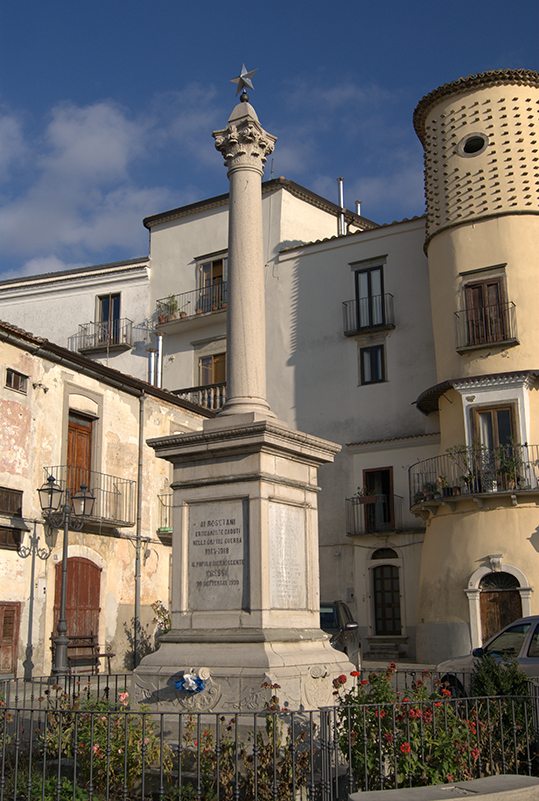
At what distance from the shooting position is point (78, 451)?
2250 centimetres

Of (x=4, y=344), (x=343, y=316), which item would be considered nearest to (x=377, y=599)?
(x=343, y=316)

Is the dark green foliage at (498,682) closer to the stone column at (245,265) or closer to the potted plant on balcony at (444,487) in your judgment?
the stone column at (245,265)

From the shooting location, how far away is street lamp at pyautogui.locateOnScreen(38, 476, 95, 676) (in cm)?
1744

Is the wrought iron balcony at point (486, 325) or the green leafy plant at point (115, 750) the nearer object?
the green leafy plant at point (115, 750)

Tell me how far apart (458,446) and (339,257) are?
30.3 feet

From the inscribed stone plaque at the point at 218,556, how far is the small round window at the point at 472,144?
18961 mm

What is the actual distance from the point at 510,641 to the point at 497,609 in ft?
35.1

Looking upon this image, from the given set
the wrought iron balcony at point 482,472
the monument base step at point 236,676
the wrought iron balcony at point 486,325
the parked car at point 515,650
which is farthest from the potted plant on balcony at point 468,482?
the monument base step at point 236,676

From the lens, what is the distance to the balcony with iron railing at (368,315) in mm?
28203

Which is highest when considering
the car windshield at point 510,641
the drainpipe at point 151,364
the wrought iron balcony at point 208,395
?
the drainpipe at point 151,364

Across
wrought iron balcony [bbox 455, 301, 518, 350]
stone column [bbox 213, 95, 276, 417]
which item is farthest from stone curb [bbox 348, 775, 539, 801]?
wrought iron balcony [bbox 455, 301, 518, 350]

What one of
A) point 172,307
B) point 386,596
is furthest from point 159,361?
point 386,596

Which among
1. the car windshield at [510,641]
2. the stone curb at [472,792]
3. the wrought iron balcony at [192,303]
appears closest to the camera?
the stone curb at [472,792]

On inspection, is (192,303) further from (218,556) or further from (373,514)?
(218,556)
